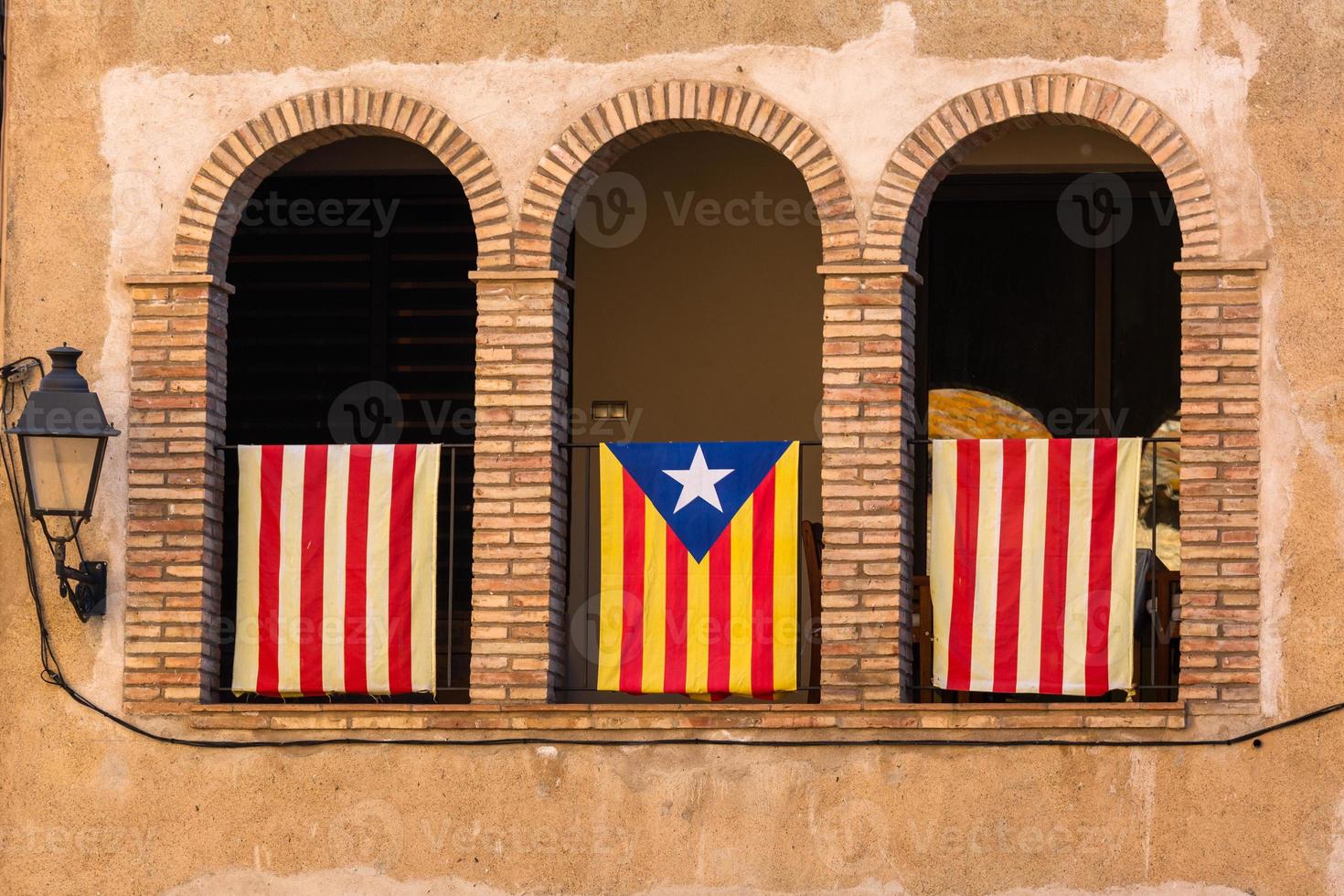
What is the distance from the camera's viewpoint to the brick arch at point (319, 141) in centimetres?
1166

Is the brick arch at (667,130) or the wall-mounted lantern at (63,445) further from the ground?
the brick arch at (667,130)

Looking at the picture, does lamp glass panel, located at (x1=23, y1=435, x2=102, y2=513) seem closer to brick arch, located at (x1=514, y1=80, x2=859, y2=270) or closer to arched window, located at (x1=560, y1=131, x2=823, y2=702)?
brick arch, located at (x1=514, y1=80, x2=859, y2=270)

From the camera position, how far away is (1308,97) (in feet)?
36.3

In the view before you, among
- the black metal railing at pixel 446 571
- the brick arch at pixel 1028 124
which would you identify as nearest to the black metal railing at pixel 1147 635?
the brick arch at pixel 1028 124

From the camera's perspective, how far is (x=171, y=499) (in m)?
11.7

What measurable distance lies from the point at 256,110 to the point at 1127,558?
15.8ft

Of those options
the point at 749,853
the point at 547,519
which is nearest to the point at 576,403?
the point at 547,519

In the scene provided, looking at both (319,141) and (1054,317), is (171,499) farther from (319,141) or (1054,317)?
(1054,317)

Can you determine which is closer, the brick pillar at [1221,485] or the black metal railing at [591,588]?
the brick pillar at [1221,485]

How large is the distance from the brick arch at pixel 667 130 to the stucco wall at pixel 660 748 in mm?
91

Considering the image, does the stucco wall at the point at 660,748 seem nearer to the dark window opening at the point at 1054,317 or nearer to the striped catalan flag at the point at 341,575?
the striped catalan flag at the point at 341,575

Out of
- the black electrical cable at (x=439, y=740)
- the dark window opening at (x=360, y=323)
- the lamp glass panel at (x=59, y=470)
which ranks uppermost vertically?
the dark window opening at (x=360, y=323)

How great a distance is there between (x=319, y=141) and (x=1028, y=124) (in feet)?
11.6

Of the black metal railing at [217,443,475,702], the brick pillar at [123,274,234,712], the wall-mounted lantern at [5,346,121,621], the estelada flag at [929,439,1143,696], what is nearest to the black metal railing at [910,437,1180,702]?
the estelada flag at [929,439,1143,696]
